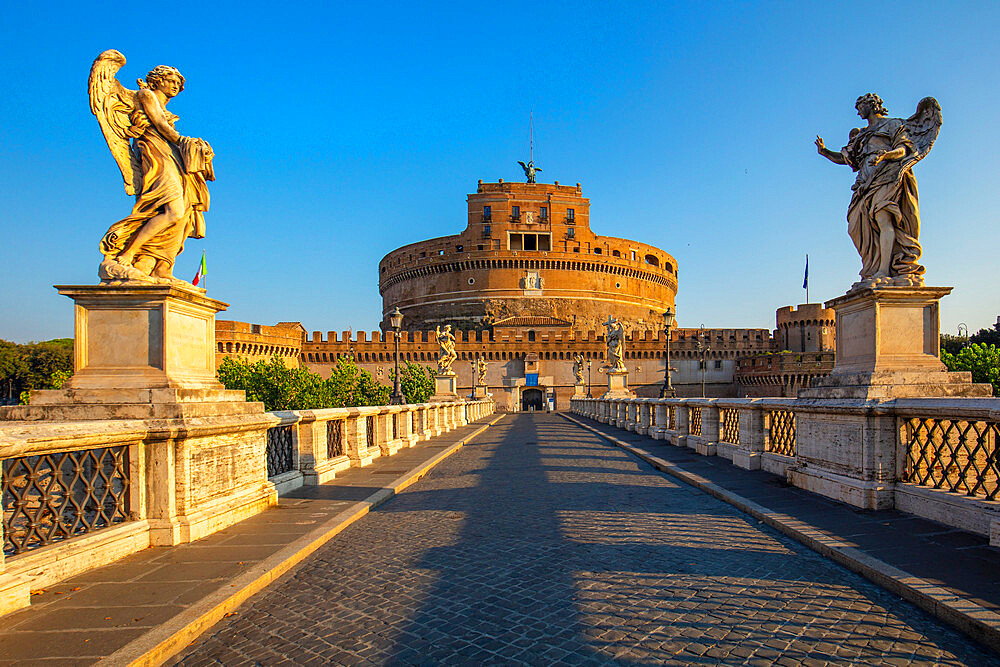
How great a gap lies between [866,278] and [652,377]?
2481 inches

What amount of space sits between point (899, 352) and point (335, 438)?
8.04 metres

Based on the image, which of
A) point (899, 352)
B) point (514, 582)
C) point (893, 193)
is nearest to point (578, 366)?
point (893, 193)

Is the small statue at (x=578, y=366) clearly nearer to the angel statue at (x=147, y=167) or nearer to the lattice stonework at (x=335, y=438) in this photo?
the lattice stonework at (x=335, y=438)

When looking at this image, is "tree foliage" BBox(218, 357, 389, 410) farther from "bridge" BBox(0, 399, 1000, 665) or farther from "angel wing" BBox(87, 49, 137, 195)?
"bridge" BBox(0, 399, 1000, 665)

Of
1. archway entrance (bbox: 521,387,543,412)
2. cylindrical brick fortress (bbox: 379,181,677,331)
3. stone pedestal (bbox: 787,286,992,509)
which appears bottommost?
archway entrance (bbox: 521,387,543,412)

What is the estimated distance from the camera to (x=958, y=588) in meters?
3.78

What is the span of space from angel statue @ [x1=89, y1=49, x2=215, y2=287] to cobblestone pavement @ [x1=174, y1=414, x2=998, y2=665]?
124 inches

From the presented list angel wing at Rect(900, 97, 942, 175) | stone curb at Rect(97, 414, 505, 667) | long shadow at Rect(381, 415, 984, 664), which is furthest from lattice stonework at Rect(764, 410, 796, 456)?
stone curb at Rect(97, 414, 505, 667)

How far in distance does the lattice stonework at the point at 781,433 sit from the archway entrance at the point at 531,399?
58598mm

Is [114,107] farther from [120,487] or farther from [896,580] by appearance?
[896,580]

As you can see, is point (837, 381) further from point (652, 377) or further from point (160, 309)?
point (652, 377)

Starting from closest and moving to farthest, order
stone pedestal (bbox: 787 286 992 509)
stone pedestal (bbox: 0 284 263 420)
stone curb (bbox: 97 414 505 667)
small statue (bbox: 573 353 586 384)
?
1. stone curb (bbox: 97 414 505 667)
2. stone pedestal (bbox: 0 284 263 420)
3. stone pedestal (bbox: 787 286 992 509)
4. small statue (bbox: 573 353 586 384)

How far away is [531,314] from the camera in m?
78.2

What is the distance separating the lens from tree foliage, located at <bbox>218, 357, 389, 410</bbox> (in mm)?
44312
